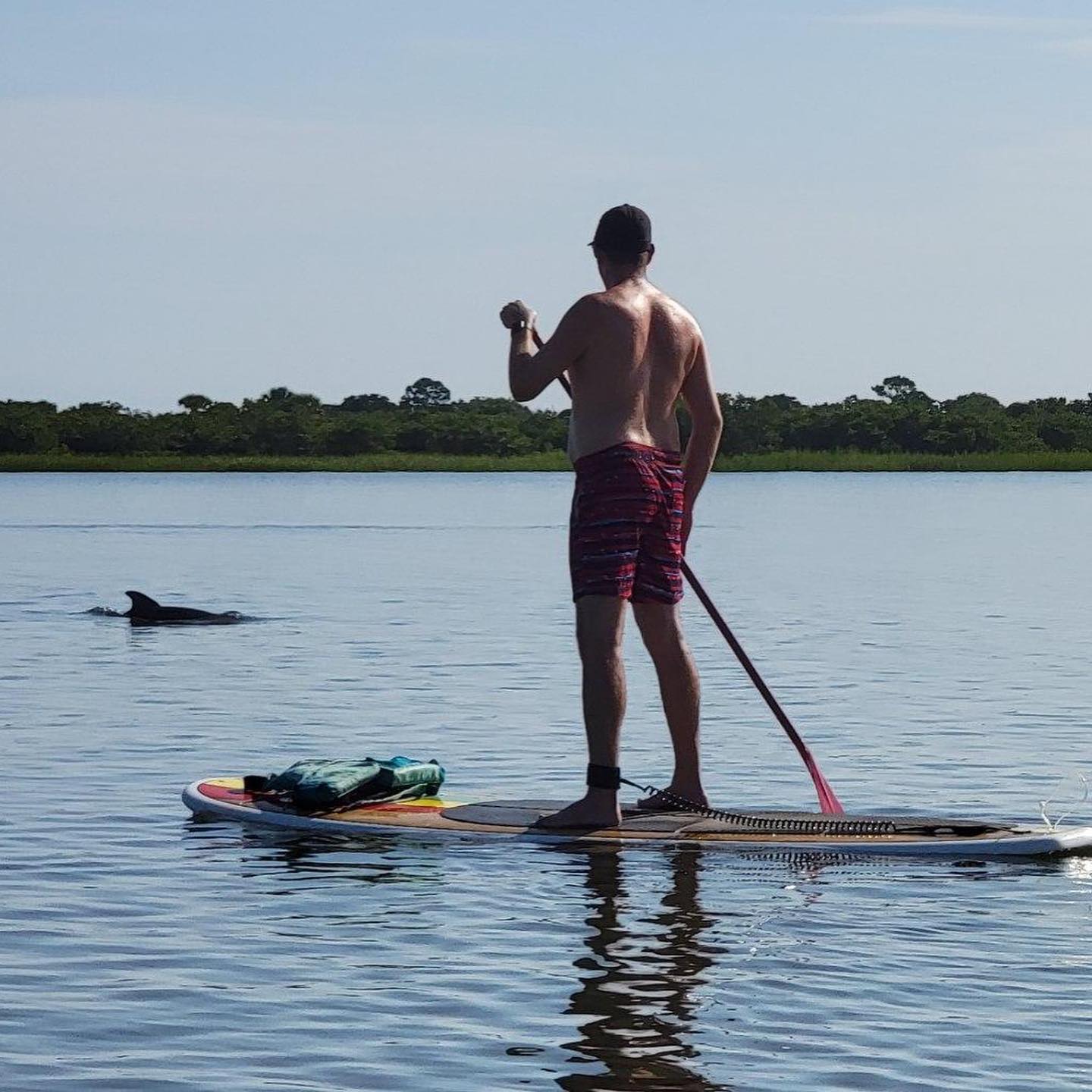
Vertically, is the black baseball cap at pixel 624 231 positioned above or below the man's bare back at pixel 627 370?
above

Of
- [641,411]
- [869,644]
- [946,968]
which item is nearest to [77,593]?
[869,644]

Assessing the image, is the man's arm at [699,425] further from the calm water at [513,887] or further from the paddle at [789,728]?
the calm water at [513,887]

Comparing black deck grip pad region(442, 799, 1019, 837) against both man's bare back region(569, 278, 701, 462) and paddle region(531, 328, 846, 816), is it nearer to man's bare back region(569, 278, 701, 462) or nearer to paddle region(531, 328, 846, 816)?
paddle region(531, 328, 846, 816)

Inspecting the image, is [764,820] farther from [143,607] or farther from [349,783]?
[143,607]

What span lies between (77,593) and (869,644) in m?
14.5

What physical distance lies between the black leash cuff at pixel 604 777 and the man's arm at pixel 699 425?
1076 millimetres

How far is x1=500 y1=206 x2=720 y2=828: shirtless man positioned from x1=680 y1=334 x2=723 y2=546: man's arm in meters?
0.03

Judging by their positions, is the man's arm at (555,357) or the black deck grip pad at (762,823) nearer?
the man's arm at (555,357)

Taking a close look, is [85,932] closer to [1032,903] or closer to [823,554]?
[1032,903]

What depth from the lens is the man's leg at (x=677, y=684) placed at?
9.88 m

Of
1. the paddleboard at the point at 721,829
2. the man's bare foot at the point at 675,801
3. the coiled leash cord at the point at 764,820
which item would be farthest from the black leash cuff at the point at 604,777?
the man's bare foot at the point at 675,801

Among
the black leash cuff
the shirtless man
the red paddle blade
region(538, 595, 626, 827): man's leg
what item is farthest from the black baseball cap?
the red paddle blade

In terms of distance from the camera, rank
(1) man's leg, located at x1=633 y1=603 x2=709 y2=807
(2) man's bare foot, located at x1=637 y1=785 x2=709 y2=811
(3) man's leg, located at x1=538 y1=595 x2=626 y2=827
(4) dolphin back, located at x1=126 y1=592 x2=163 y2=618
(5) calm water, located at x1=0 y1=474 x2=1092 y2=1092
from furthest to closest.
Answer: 1. (4) dolphin back, located at x1=126 y1=592 x2=163 y2=618
2. (2) man's bare foot, located at x1=637 y1=785 x2=709 y2=811
3. (1) man's leg, located at x1=633 y1=603 x2=709 y2=807
4. (3) man's leg, located at x1=538 y1=595 x2=626 y2=827
5. (5) calm water, located at x1=0 y1=474 x2=1092 y2=1092

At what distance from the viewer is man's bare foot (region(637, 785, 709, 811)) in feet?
34.0
